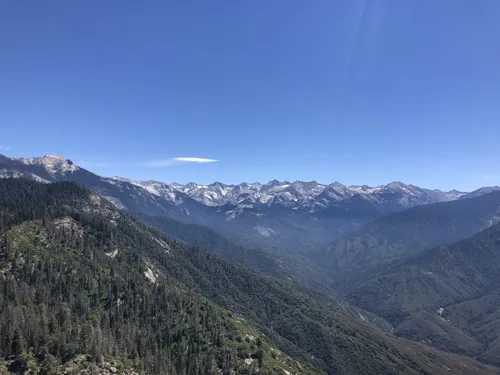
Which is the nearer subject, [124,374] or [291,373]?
[124,374]

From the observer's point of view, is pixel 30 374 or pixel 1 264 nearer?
pixel 30 374

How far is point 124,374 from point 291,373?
9881 centimetres

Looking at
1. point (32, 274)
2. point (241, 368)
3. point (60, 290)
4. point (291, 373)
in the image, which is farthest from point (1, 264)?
point (291, 373)

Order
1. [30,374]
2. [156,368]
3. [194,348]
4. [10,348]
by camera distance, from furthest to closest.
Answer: [194,348] < [156,368] < [10,348] < [30,374]

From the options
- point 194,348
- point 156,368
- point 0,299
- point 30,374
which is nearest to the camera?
point 30,374

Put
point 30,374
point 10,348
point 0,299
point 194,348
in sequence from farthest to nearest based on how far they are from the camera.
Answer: point 194,348 < point 0,299 < point 10,348 < point 30,374

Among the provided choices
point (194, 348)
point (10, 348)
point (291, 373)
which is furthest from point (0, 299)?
point (291, 373)

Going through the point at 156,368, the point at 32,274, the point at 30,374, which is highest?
the point at 32,274

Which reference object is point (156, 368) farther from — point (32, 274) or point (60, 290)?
point (32, 274)

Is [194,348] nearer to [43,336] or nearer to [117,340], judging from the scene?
[117,340]

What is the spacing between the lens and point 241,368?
17850 cm

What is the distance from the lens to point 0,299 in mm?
163750

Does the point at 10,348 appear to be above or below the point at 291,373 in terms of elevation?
above

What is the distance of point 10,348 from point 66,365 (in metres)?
20.0
